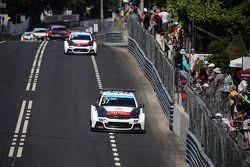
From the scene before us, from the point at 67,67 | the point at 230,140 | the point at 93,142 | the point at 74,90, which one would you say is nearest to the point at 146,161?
the point at 93,142

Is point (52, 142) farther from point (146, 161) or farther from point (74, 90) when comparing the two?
point (74, 90)

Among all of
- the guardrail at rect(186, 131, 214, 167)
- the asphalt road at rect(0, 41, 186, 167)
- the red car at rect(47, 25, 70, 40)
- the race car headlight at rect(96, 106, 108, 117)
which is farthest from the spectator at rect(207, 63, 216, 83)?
the red car at rect(47, 25, 70, 40)

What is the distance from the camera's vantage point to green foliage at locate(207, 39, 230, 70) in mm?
31375

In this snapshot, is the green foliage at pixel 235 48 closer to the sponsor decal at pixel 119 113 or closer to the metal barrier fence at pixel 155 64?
the metal barrier fence at pixel 155 64

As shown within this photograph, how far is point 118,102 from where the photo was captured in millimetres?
28188

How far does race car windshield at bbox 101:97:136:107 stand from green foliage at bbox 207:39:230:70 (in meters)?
4.76

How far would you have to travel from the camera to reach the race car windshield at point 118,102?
28047 mm

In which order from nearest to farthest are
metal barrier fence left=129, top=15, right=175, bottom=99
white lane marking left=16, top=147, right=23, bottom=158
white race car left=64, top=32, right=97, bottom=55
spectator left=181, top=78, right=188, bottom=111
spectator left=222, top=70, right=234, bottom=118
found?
spectator left=222, top=70, right=234, bottom=118, white lane marking left=16, top=147, right=23, bottom=158, spectator left=181, top=78, right=188, bottom=111, metal barrier fence left=129, top=15, right=175, bottom=99, white race car left=64, top=32, right=97, bottom=55

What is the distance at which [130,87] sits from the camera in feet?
118

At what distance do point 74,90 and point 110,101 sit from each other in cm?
695

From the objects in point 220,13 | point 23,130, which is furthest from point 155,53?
point 23,130

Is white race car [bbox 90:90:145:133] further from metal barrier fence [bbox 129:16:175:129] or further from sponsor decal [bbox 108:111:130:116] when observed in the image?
metal barrier fence [bbox 129:16:175:129]

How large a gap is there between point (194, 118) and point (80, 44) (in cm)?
2228

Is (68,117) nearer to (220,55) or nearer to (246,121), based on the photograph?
(220,55)
